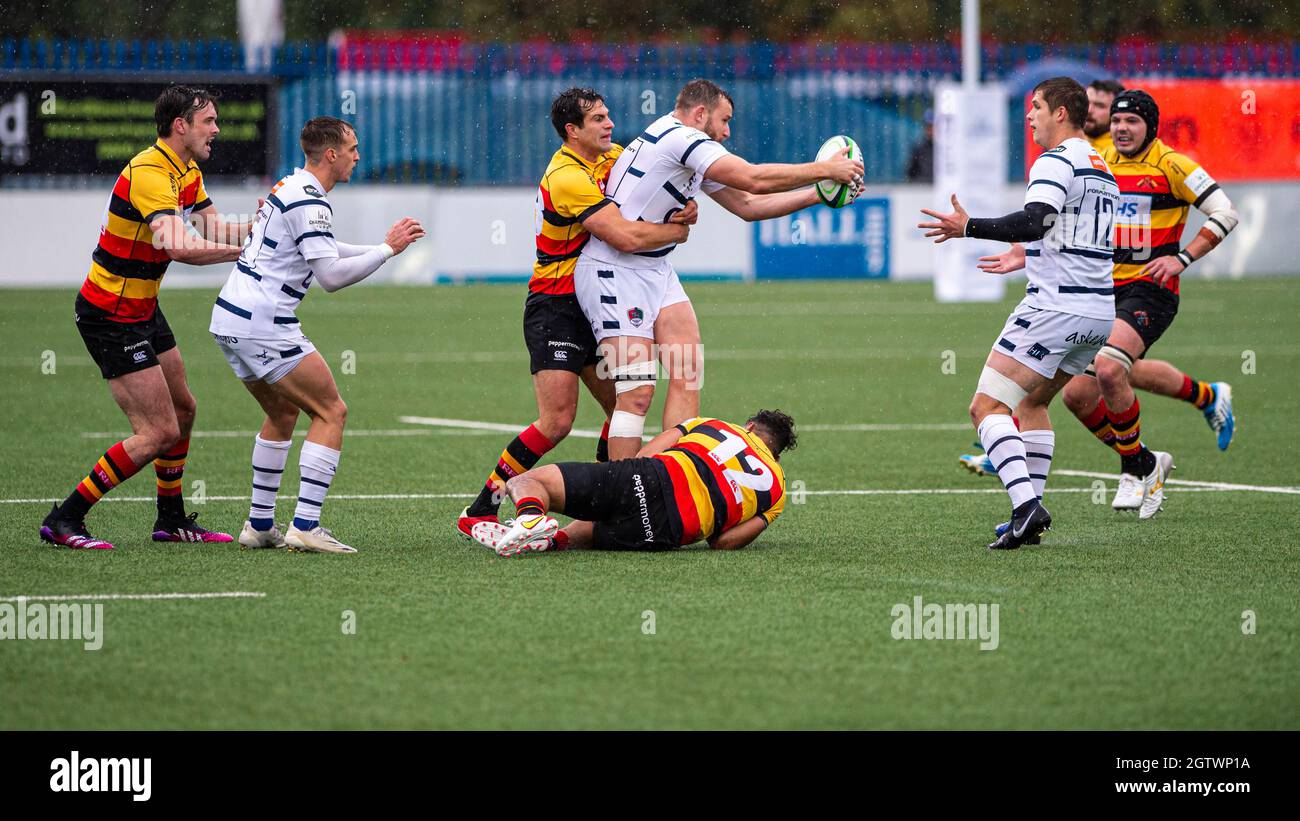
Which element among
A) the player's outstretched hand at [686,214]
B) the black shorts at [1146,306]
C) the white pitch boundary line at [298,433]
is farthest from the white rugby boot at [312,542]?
A: the white pitch boundary line at [298,433]

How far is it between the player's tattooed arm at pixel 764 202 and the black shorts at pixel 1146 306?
2163mm

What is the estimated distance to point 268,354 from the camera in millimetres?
8195

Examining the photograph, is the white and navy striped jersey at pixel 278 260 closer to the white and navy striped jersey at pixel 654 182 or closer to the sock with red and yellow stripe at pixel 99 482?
the sock with red and yellow stripe at pixel 99 482

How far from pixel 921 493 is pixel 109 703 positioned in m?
5.98

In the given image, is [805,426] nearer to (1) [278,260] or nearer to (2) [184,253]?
(1) [278,260]

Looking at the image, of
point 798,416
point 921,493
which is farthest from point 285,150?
point 921,493

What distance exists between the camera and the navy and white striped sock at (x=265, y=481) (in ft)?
27.4

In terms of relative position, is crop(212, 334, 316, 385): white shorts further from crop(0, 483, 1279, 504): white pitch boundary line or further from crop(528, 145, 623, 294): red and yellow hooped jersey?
crop(0, 483, 1279, 504): white pitch boundary line

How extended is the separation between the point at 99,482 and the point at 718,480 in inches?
114

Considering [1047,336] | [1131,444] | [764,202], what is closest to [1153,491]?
[1131,444]

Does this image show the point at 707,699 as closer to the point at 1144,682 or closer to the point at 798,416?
the point at 1144,682

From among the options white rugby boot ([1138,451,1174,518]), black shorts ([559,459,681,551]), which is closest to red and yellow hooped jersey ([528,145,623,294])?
black shorts ([559,459,681,551])
